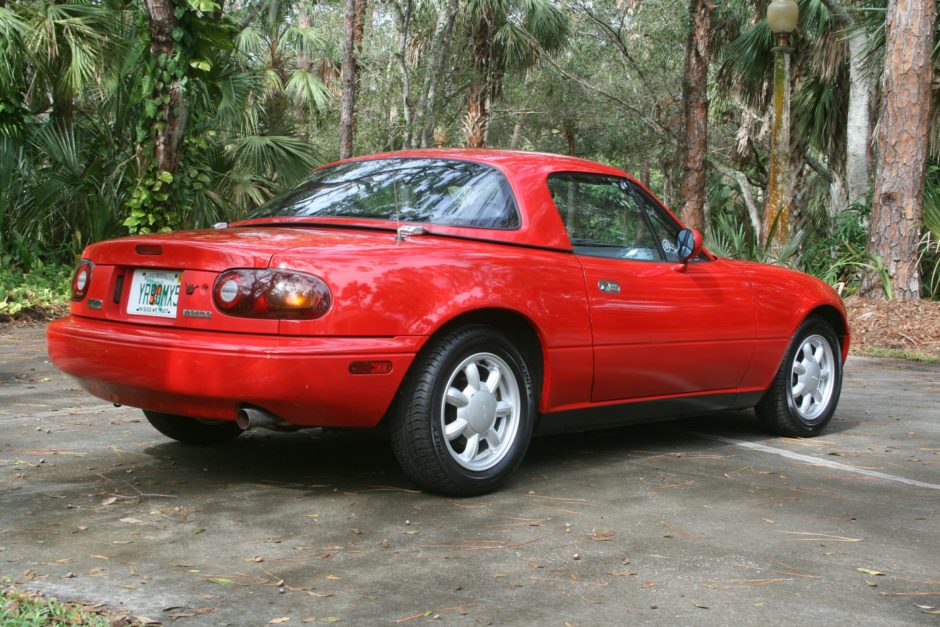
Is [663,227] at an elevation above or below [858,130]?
below

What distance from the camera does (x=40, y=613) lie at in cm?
291

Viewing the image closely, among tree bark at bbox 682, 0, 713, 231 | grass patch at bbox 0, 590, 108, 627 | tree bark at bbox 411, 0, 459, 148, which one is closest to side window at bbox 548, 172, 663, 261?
grass patch at bbox 0, 590, 108, 627

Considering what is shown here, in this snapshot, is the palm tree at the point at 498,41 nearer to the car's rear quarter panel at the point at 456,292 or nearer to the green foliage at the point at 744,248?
the green foliage at the point at 744,248

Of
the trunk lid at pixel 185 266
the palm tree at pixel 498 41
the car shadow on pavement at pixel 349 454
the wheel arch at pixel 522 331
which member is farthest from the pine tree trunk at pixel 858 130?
the trunk lid at pixel 185 266

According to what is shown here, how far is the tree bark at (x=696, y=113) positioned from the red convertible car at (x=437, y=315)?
9.99 m

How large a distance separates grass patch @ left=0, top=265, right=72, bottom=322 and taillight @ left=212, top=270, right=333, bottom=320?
24.8 feet

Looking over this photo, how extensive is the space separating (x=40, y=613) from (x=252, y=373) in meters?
1.26

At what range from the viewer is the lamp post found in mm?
Result: 14953

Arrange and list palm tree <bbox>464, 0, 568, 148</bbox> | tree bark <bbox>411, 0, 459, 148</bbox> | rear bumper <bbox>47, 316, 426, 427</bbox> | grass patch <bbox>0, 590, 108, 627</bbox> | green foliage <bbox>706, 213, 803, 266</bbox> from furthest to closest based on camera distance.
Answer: palm tree <bbox>464, 0, 568, 148</bbox> < tree bark <bbox>411, 0, 459, 148</bbox> < green foliage <bbox>706, 213, 803, 266</bbox> < rear bumper <bbox>47, 316, 426, 427</bbox> < grass patch <bbox>0, 590, 108, 627</bbox>

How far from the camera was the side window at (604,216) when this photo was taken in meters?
5.09

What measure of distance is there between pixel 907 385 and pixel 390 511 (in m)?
5.69

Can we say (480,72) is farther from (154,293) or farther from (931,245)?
(154,293)

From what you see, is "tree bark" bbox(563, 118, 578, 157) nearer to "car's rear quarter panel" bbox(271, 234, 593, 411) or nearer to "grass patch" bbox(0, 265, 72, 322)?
"grass patch" bbox(0, 265, 72, 322)

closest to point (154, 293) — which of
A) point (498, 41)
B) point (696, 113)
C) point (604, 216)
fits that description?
point (604, 216)
